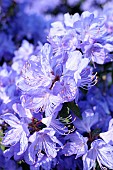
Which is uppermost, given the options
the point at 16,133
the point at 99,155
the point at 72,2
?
the point at 72,2

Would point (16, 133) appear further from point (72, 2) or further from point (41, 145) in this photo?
point (72, 2)

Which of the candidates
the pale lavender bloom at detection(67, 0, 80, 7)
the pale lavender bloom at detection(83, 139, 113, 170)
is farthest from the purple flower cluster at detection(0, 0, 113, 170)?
the pale lavender bloom at detection(67, 0, 80, 7)

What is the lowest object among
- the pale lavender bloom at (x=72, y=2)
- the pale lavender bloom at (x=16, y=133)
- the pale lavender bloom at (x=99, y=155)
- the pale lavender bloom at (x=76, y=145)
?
the pale lavender bloom at (x=99, y=155)

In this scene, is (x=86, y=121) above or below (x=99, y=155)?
above

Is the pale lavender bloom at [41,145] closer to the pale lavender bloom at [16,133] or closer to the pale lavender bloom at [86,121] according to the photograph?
the pale lavender bloom at [16,133]

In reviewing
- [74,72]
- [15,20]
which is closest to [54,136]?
[74,72]

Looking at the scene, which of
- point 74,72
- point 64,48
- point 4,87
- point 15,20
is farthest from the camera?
point 15,20

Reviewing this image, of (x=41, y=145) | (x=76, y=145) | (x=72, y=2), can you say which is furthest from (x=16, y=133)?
(x=72, y=2)

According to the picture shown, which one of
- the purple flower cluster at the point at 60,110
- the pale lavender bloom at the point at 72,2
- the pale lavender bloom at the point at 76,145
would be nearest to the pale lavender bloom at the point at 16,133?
the purple flower cluster at the point at 60,110

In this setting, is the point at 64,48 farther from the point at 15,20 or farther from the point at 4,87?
the point at 15,20
